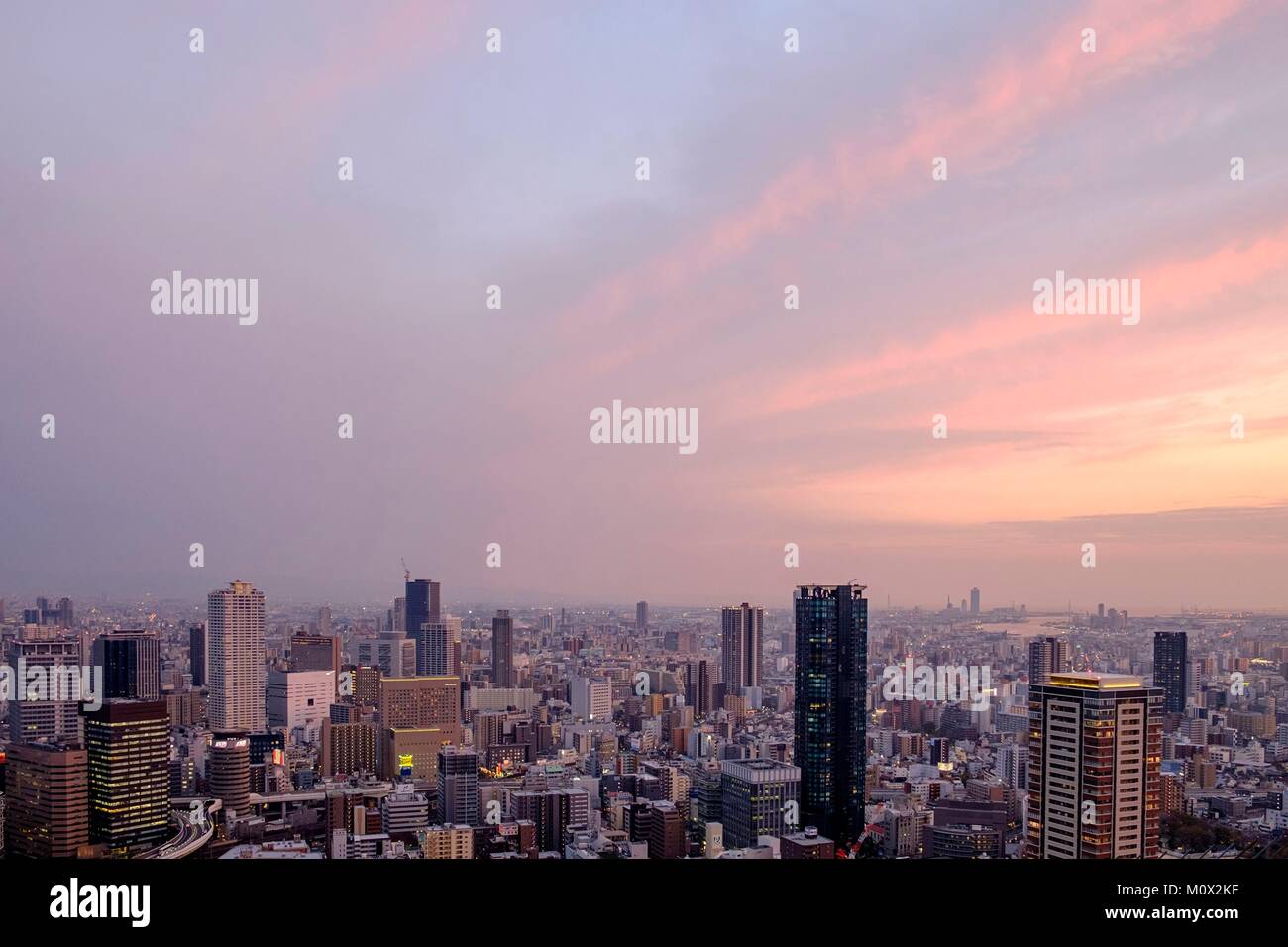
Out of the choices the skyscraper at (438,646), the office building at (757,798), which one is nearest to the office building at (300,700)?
the skyscraper at (438,646)

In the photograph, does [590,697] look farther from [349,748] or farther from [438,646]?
[349,748]

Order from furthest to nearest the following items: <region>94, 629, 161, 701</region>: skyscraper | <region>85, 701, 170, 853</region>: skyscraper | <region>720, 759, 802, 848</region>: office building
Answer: <region>94, 629, 161, 701</region>: skyscraper
<region>720, 759, 802, 848</region>: office building
<region>85, 701, 170, 853</region>: skyscraper

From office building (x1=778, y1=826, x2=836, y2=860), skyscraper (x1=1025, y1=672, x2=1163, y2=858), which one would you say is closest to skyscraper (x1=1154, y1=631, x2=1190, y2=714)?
skyscraper (x1=1025, y1=672, x2=1163, y2=858)

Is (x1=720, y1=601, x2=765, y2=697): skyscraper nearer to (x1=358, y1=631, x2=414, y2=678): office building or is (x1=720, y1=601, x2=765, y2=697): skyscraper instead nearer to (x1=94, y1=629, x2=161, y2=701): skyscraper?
(x1=358, y1=631, x2=414, y2=678): office building
